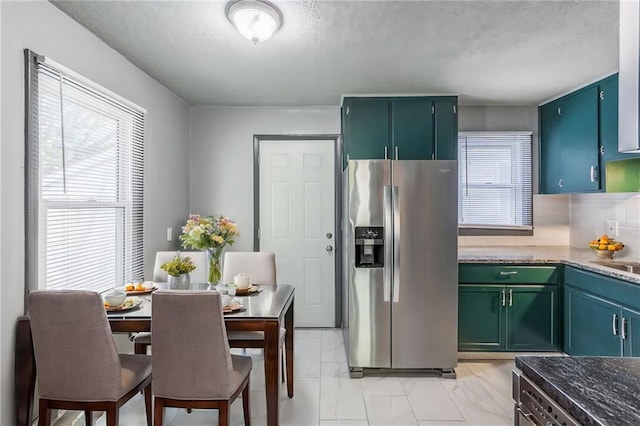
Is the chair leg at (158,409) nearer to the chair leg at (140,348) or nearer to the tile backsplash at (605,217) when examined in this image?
the chair leg at (140,348)

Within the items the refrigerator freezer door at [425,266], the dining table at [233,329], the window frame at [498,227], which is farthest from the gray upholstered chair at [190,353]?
the window frame at [498,227]

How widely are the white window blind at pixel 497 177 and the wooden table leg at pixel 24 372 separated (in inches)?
145

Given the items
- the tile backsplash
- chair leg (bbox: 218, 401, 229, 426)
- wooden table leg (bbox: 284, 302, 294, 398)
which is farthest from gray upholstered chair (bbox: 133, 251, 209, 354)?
the tile backsplash

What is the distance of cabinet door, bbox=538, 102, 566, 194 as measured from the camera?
371 cm

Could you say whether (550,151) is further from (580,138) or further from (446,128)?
(446,128)

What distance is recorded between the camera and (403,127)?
3.74m

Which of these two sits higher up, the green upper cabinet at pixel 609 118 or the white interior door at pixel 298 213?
the green upper cabinet at pixel 609 118

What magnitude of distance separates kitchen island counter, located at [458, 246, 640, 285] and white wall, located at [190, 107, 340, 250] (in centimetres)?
191

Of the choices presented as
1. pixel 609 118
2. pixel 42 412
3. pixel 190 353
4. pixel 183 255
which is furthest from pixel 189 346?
pixel 609 118

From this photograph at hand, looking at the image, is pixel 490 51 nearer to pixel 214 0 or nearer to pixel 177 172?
pixel 214 0

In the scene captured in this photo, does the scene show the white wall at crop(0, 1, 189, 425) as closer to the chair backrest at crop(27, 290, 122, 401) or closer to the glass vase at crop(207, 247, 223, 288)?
the chair backrest at crop(27, 290, 122, 401)

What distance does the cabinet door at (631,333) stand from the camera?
8.29 ft

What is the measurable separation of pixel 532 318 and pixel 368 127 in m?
2.26

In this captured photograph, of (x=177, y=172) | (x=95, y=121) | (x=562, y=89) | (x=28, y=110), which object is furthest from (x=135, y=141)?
(x=562, y=89)
